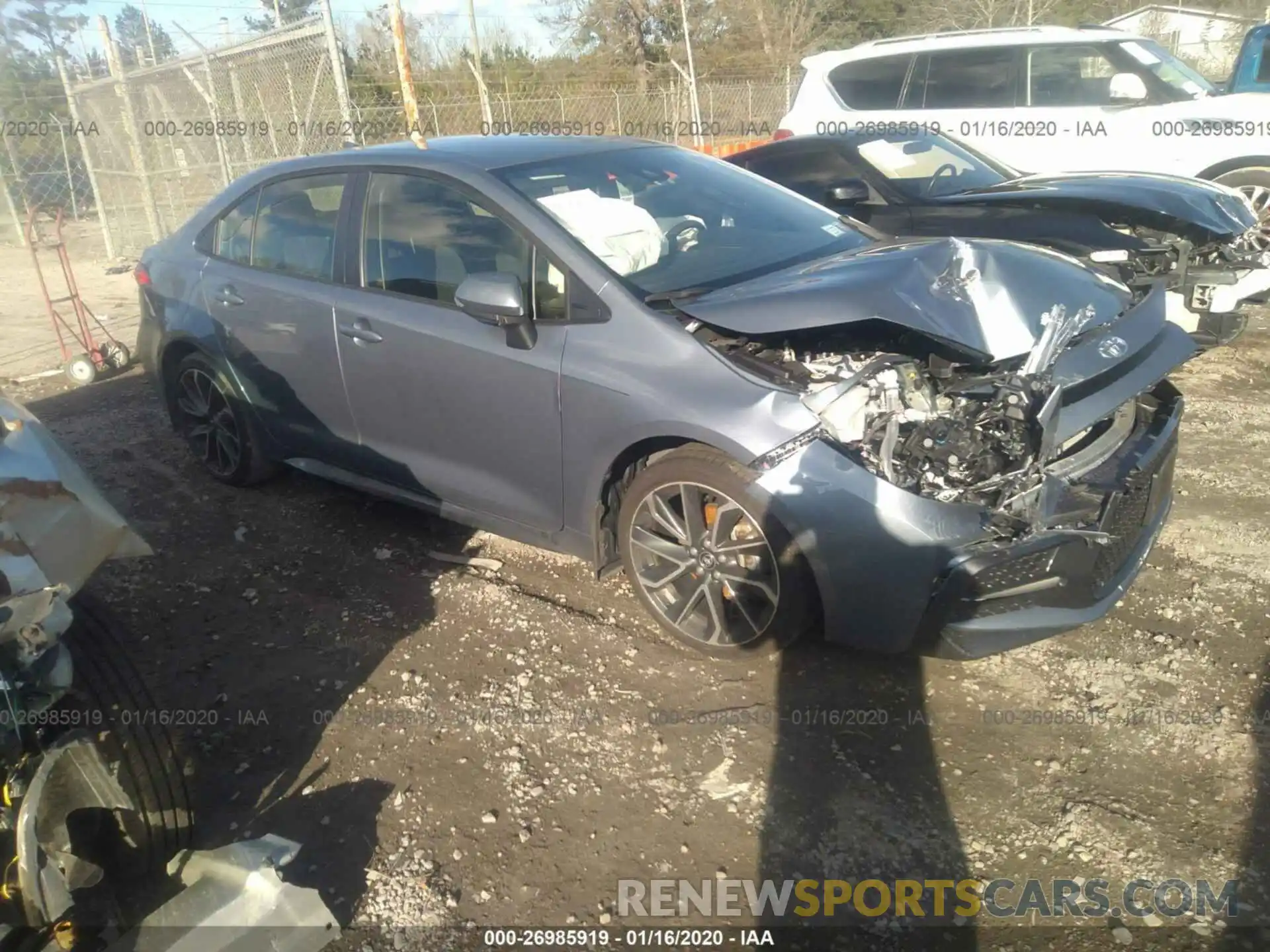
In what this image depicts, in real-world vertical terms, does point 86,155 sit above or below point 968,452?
above

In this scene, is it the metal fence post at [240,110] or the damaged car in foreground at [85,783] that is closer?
the damaged car in foreground at [85,783]

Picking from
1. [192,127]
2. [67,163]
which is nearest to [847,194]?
[192,127]

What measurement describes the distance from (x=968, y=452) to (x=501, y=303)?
160cm

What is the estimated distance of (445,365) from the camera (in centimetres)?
369

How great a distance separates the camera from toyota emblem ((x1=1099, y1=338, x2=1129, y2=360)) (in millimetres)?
3105

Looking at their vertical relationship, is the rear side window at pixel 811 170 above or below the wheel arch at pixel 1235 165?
above

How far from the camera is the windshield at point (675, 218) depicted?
3547 mm

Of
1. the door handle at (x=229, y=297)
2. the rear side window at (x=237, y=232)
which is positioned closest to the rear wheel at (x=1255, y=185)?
the rear side window at (x=237, y=232)

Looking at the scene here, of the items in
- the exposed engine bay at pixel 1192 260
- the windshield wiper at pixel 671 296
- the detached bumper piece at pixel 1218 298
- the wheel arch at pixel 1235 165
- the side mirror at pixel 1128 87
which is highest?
the side mirror at pixel 1128 87

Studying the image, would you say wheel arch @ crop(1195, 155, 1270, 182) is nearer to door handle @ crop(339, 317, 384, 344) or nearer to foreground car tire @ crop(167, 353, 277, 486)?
door handle @ crop(339, 317, 384, 344)

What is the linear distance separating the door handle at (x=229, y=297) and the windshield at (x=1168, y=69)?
7.87 meters

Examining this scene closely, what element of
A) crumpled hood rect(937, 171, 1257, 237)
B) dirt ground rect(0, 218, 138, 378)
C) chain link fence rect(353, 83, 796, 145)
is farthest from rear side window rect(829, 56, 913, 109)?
dirt ground rect(0, 218, 138, 378)

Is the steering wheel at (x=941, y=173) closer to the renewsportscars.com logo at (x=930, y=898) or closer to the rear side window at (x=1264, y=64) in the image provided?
A: the rear side window at (x=1264, y=64)

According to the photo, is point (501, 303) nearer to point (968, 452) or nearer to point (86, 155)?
point (968, 452)
